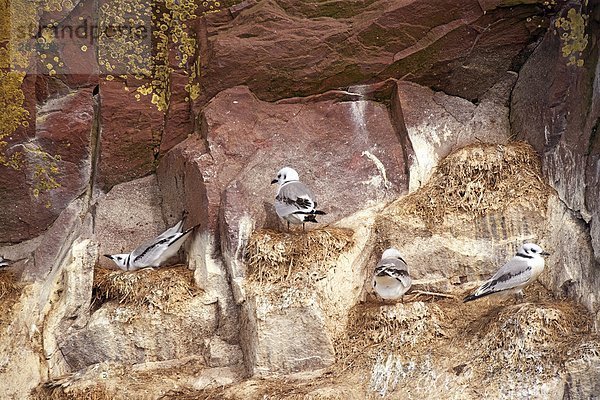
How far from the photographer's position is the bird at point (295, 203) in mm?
9078

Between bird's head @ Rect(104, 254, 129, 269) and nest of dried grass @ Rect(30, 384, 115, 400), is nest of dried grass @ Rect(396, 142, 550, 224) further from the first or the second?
nest of dried grass @ Rect(30, 384, 115, 400)

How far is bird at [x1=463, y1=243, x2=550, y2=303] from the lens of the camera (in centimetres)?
864

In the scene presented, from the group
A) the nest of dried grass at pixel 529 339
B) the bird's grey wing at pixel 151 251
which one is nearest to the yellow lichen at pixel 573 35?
the nest of dried grass at pixel 529 339

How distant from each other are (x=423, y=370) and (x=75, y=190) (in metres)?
4.25

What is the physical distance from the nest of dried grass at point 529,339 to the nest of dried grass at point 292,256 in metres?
1.60

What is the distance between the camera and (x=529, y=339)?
314 inches

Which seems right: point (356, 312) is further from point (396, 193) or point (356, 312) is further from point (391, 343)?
point (396, 193)

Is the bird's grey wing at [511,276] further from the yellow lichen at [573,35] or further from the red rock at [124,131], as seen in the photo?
the red rock at [124,131]

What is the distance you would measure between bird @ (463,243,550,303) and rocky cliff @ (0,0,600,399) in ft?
0.92

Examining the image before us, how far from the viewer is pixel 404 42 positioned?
10.1 meters

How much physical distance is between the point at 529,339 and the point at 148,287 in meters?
3.57

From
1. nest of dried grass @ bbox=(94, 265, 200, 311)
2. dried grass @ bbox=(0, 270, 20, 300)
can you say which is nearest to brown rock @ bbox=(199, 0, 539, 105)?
nest of dried grass @ bbox=(94, 265, 200, 311)

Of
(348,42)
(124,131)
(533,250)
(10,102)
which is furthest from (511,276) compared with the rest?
(10,102)

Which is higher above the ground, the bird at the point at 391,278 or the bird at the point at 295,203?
the bird at the point at 295,203
